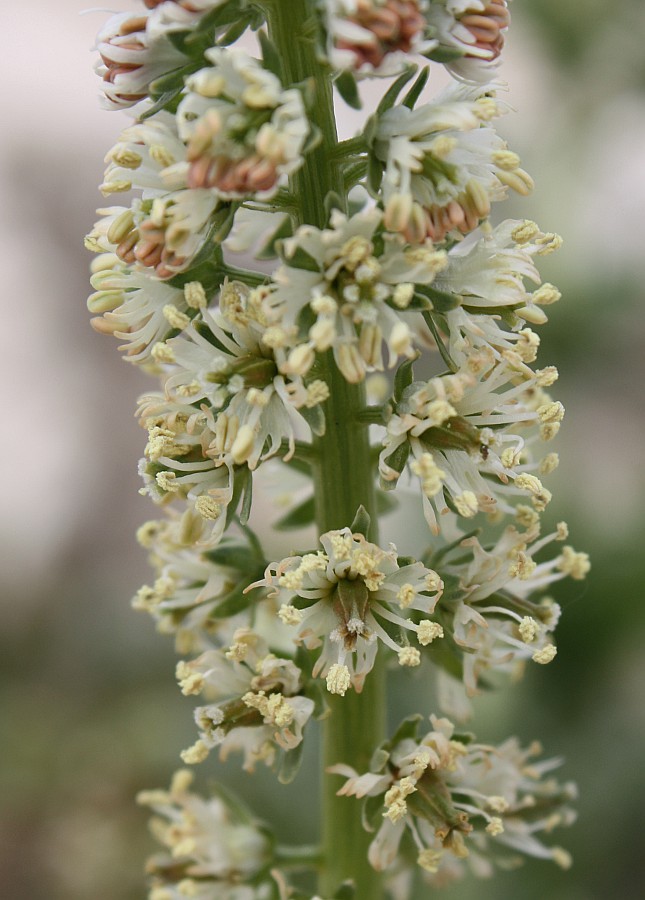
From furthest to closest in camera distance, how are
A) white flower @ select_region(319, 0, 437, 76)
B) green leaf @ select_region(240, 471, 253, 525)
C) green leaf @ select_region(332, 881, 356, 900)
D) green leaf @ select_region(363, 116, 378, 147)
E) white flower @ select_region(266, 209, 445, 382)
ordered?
green leaf @ select_region(332, 881, 356, 900), green leaf @ select_region(240, 471, 253, 525), green leaf @ select_region(363, 116, 378, 147), white flower @ select_region(266, 209, 445, 382), white flower @ select_region(319, 0, 437, 76)

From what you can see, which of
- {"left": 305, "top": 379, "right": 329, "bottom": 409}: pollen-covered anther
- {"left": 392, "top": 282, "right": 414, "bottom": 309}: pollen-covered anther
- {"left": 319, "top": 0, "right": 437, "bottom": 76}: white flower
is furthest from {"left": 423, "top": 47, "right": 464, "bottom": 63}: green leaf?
{"left": 305, "top": 379, "right": 329, "bottom": 409}: pollen-covered anther

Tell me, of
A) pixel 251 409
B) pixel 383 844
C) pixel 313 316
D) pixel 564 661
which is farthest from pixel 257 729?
pixel 564 661

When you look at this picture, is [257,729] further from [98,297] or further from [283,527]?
[98,297]

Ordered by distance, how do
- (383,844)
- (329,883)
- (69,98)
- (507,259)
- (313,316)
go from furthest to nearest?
(69,98)
(329,883)
(383,844)
(507,259)
(313,316)

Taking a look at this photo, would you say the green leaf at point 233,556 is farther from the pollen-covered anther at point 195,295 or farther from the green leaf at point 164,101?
the green leaf at point 164,101

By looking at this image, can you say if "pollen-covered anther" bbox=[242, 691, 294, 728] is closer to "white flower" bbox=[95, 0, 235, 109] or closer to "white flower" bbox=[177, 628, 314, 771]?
"white flower" bbox=[177, 628, 314, 771]

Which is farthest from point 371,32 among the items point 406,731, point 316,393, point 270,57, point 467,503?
point 406,731
